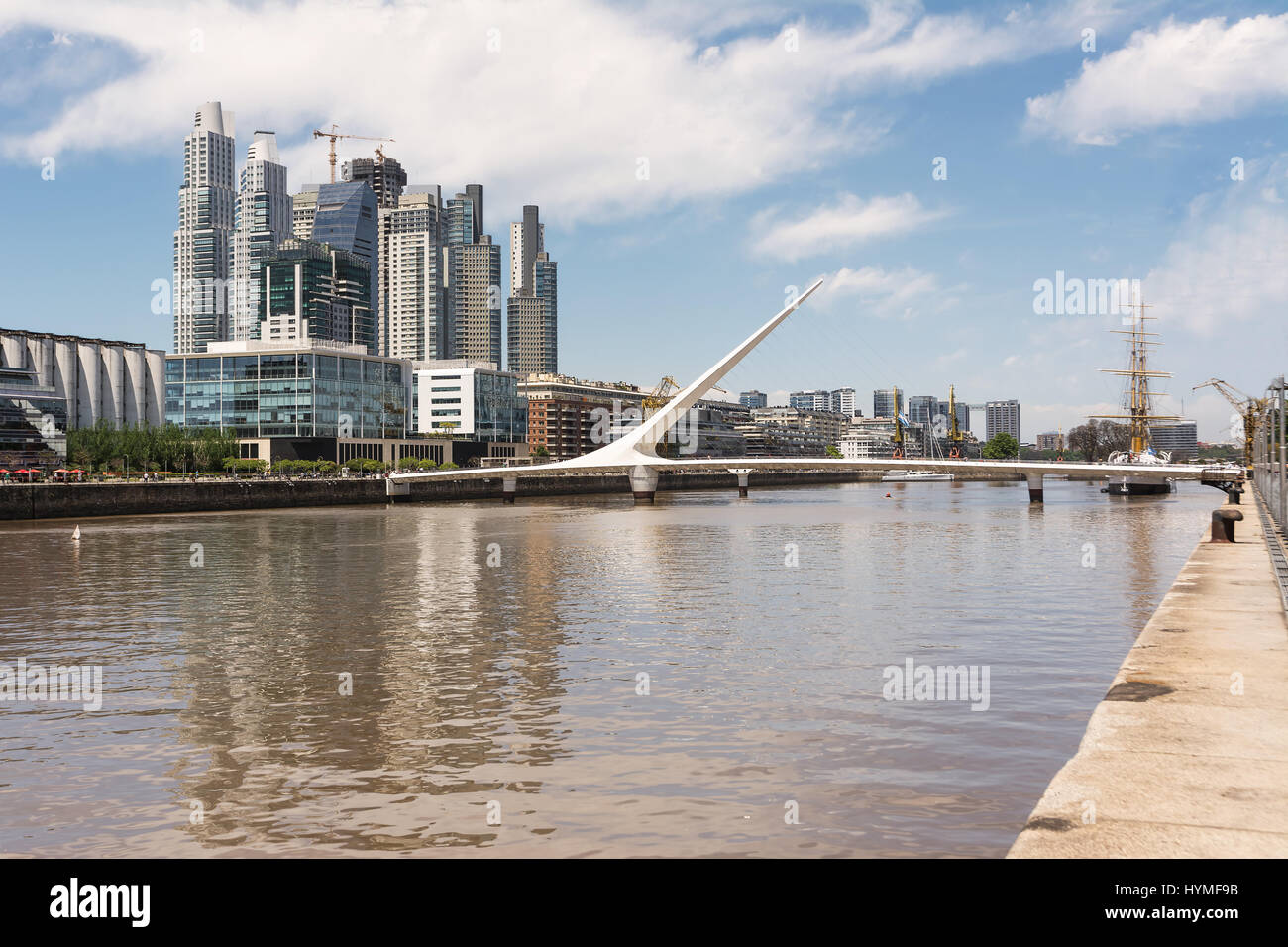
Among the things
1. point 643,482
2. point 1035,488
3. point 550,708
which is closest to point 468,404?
point 643,482

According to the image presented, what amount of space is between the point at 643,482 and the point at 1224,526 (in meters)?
61.8

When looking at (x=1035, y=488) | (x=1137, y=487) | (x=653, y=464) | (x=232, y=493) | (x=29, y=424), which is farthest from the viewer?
(x=1137, y=487)

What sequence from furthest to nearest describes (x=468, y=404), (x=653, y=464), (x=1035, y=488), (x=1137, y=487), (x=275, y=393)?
1. (x=468, y=404)
2. (x=275, y=393)
3. (x=1137, y=487)
4. (x=653, y=464)
5. (x=1035, y=488)

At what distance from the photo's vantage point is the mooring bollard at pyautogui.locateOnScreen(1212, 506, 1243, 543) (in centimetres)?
3077

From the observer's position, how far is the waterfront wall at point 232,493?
195 ft

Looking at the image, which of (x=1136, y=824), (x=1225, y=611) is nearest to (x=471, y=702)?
(x=1136, y=824)

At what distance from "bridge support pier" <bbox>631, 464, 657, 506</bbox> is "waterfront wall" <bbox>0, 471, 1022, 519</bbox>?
648 inches

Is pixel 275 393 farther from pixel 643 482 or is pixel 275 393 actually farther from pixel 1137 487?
pixel 1137 487

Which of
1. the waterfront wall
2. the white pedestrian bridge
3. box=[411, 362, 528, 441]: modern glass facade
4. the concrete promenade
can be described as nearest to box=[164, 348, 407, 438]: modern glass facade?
box=[411, 362, 528, 441]: modern glass facade

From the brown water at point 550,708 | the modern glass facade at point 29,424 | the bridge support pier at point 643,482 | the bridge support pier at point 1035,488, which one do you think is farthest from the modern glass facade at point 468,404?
the brown water at point 550,708

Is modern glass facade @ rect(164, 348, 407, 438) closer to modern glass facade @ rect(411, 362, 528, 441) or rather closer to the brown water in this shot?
modern glass facade @ rect(411, 362, 528, 441)

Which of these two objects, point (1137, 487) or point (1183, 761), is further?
point (1137, 487)

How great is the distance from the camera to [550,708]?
12000 mm
